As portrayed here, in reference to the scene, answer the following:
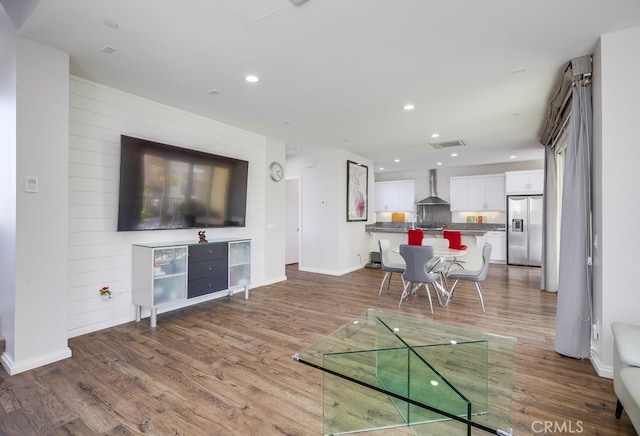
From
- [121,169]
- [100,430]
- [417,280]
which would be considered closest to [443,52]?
[417,280]

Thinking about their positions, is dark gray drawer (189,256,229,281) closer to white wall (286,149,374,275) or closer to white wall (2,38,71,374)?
white wall (2,38,71,374)

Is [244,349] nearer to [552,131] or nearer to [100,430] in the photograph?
[100,430]

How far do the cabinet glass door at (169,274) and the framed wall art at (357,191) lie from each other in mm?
3991

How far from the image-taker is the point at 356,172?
7.30 metres

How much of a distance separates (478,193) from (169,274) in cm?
798

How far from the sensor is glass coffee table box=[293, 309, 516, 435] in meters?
1.56

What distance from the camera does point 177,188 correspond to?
395 centimetres

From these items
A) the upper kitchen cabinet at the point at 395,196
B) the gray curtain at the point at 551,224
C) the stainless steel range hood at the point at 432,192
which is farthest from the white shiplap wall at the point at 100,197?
the stainless steel range hood at the point at 432,192

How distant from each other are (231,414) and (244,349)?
3.16 feet

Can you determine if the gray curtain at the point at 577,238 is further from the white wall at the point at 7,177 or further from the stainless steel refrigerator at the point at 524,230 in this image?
the stainless steel refrigerator at the point at 524,230

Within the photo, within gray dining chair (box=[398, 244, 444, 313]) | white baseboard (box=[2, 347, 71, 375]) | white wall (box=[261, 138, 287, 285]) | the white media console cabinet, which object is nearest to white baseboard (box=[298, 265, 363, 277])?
white wall (box=[261, 138, 287, 285])

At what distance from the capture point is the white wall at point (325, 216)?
21.7 feet

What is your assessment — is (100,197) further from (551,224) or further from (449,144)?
(551,224)

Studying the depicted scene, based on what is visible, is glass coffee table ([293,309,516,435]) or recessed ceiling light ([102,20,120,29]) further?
recessed ceiling light ([102,20,120,29])
